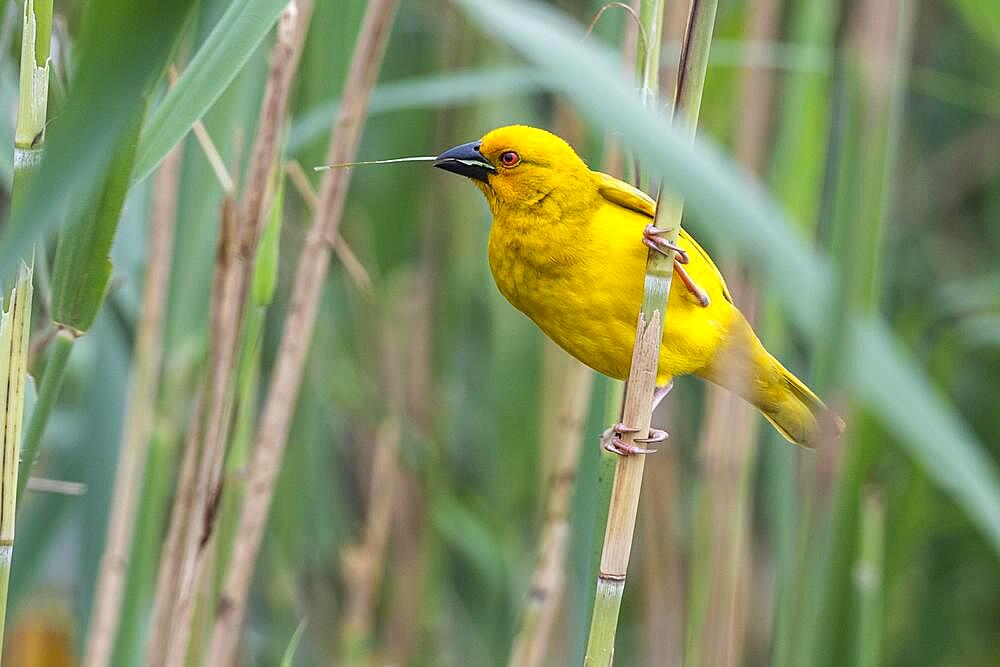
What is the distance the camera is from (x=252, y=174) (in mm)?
1388

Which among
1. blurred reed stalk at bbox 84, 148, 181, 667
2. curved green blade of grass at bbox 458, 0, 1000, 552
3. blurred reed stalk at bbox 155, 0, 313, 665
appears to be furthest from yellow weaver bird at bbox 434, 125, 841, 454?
curved green blade of grass at bbox 458, 0, 1000, 552

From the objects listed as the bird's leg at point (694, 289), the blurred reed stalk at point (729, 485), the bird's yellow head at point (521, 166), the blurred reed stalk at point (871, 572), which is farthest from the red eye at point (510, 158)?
the blurred reed stalk at point (871, 572)

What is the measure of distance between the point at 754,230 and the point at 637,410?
1.76 feet

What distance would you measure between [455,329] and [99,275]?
1.53 metres

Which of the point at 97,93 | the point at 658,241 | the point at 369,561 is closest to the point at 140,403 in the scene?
the point at 369,561

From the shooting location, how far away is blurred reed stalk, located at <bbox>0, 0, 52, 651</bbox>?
947 millimetres

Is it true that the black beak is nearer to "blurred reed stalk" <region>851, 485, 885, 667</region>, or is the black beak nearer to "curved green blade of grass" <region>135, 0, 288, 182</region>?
"curved green blade of grass" <region>135, 0, 288, 182</region>

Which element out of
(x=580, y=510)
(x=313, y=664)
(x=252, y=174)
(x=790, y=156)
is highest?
(x=790, y=156)

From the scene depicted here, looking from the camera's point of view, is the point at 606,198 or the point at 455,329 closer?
the point at 606,198

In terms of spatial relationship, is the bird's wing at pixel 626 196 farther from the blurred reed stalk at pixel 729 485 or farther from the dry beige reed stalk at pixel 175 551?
the dry beige reed stalk at pixel 175 551

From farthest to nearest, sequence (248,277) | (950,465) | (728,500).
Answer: (728,500) < (248,277) < (950,465)

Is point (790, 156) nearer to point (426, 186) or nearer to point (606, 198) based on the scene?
point (606, 198)

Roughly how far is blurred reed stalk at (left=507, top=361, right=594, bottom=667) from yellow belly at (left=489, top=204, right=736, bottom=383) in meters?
0.23

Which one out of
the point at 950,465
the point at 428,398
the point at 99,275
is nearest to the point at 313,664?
the point at 428,398
